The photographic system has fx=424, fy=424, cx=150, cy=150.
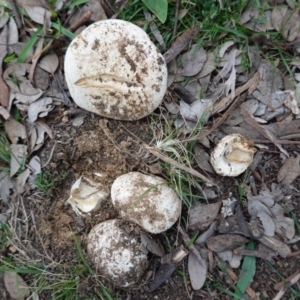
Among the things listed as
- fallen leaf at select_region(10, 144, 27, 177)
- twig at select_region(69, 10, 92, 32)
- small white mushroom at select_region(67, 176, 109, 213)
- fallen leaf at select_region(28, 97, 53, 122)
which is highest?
twig at select_region(69, 10, 92, 32)

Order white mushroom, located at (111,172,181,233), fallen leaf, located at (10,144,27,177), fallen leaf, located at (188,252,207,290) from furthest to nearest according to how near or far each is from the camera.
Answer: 1. fallen leaf, located at (10,144,27,177)
2. fallen leaf, located at (188,252,207,290)
3. white mushroom, located at (111,172,181,233)

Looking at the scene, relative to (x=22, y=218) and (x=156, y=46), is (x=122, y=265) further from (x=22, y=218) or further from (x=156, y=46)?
(x=156, y=46)

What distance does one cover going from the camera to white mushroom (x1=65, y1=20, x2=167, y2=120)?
211 cm

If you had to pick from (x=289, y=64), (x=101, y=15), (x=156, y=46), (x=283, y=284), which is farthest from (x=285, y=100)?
(x=101, y=15)

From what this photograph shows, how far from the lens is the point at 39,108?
2328 millimetres

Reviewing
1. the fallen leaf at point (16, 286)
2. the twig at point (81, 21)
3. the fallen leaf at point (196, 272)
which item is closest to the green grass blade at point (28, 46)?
the twig at point (81, 21)

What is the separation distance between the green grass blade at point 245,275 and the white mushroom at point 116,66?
95cm

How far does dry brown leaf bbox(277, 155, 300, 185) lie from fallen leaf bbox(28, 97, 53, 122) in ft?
4.24

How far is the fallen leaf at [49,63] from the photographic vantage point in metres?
2.36

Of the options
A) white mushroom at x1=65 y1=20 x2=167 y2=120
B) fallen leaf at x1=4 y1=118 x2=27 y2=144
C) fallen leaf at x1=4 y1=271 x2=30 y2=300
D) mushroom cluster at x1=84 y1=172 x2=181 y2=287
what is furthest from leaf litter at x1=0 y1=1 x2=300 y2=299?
fallen leaf at x1=4 y1=271 x2=30 y2=300

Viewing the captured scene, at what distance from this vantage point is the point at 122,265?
206cm

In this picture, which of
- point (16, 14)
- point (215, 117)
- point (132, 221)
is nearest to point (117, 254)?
point (132, 221)

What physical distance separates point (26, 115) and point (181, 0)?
1.06 m

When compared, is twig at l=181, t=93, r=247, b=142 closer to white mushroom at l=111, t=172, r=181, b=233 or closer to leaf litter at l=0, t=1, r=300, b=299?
leaf litter at l=0, t=1, r=300, b=299
